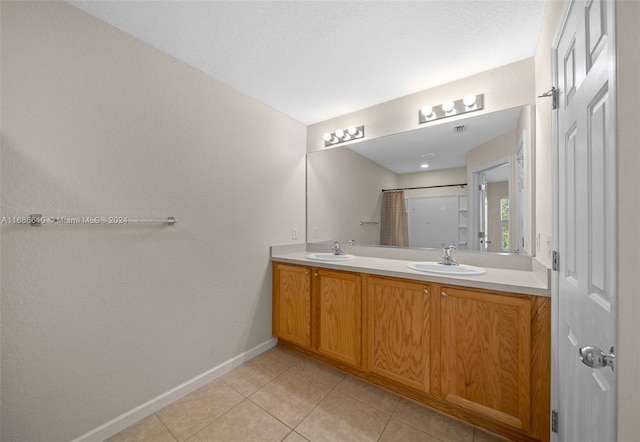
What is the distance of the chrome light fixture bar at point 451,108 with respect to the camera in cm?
185

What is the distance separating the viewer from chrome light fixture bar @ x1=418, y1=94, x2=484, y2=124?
185cm

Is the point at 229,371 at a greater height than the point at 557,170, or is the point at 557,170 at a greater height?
the point at 557,170

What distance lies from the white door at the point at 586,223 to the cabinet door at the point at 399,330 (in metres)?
0.60

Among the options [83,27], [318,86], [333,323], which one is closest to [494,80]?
[318,86]

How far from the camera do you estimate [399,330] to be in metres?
1.64

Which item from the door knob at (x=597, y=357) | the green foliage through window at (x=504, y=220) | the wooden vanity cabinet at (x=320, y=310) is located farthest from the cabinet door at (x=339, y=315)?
the door knob at (x=597, y=357)

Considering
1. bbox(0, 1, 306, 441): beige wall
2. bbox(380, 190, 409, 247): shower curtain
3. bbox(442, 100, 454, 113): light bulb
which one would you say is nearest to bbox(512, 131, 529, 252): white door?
bbox(442, 100, 454, 113): light bulb

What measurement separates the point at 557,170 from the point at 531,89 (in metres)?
0.94

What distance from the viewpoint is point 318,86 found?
208cm

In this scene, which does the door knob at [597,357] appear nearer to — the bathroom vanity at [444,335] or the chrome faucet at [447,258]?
the bathroom vanity at [444,335]

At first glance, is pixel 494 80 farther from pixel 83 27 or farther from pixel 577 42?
pixel 83 27

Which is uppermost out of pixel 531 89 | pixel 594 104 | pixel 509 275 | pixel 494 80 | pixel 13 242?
pixel 494 80

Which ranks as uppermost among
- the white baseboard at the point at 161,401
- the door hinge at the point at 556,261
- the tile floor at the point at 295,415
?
the door hinge at the point at 556,261

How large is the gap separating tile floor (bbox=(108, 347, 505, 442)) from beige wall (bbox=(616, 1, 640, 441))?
1159mm
